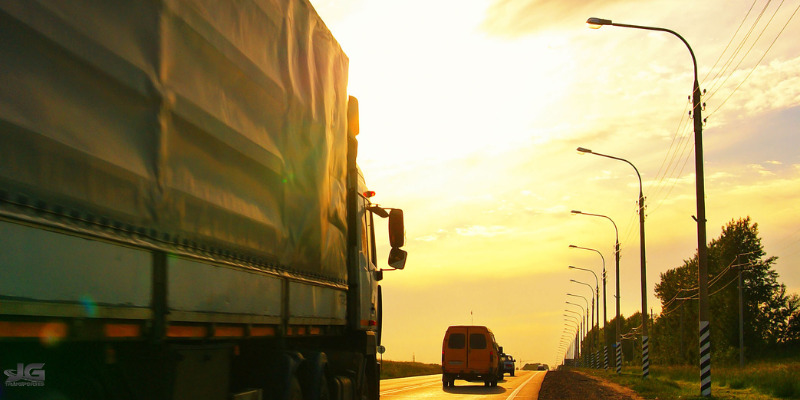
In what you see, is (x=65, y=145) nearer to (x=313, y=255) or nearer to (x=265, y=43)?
(x=265, y=43)

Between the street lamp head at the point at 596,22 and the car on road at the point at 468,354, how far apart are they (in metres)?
16.0

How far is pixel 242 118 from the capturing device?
5840 mm

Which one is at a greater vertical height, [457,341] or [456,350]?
[457,341]

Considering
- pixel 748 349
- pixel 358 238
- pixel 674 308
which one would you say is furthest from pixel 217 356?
pixel 674 308

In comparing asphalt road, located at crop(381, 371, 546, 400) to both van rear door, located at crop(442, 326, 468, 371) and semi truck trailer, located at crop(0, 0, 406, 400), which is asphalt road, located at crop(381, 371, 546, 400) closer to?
van rear door, located at crop(442, 326, 468, 371)

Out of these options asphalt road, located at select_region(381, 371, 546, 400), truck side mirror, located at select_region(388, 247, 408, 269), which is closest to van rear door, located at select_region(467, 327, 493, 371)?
asphalt road, located at select_region(381, 371, 546, 400)

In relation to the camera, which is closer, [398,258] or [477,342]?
[398,258]

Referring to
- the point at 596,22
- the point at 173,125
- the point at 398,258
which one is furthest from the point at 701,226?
the point at 173,125

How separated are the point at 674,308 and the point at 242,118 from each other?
426ft

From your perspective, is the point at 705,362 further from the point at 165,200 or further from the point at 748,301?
the point at 748,301

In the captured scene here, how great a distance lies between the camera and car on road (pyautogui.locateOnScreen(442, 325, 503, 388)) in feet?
110

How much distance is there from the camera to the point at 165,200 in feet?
15.1

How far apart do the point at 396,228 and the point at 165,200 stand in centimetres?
599

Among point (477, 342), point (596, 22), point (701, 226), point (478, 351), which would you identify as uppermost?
point (596, 22)
